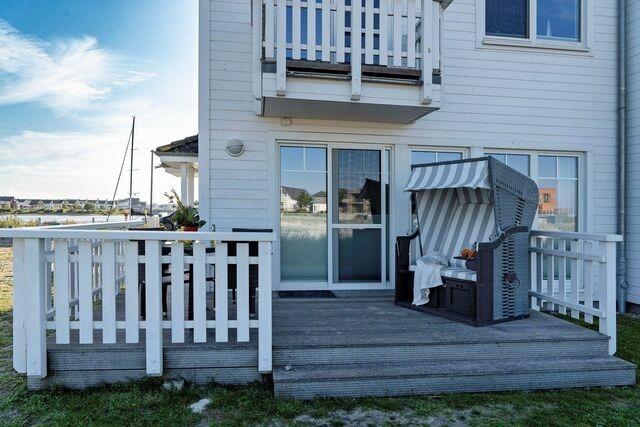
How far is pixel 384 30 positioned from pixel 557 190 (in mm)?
3479

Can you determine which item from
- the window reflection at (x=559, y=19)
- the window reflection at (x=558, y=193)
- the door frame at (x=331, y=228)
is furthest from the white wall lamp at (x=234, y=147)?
the window reflection at (x=559, y=19)

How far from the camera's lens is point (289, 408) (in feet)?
8.65

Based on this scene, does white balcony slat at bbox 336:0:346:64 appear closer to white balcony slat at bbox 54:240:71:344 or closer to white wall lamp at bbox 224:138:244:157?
white wall lamp at bbox 224:138:244:157

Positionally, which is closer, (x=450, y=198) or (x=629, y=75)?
(x=450, y=198)

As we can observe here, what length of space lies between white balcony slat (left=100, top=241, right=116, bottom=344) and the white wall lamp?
2.23m

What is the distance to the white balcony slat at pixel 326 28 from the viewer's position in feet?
13.1

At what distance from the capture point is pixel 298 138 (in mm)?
4938

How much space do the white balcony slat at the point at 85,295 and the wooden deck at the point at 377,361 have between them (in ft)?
0.43

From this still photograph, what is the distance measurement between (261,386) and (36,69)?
10.6 meters

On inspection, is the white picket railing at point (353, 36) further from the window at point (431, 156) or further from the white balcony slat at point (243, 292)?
the white balcony slat at point (243, 292)

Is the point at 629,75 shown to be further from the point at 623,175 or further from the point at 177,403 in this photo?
the point at 177,403

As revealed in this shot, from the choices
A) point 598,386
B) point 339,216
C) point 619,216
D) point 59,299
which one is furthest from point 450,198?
point 59,299

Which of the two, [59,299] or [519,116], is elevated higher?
[519,116]

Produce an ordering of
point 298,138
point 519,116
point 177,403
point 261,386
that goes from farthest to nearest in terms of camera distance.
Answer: point 519,116
point 298,138
point 261,386
point 177,403
